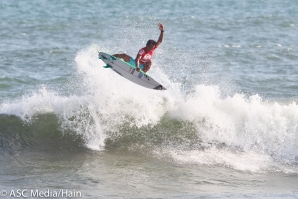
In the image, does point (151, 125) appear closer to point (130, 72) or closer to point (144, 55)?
point (130, 72)

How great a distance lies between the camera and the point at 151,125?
613 inches

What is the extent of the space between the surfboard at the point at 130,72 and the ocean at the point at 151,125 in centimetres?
70

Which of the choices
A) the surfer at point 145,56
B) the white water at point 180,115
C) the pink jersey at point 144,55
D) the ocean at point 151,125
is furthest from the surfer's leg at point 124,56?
the white water at point 180,115

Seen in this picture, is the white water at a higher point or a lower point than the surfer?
lower

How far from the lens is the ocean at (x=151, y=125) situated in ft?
40.1

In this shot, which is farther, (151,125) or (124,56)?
(151,125)

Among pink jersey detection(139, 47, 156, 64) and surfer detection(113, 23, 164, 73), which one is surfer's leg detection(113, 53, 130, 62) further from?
pink jersey detection(139, 47, 156, 64)

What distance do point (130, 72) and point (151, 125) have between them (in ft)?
5.25

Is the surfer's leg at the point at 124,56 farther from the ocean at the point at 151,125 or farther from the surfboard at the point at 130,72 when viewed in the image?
the ocean at the point at 151,125

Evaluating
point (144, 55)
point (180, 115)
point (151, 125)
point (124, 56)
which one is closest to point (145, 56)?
point (144, 55)

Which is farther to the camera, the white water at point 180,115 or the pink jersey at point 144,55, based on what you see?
the pink jersey at point 144,55

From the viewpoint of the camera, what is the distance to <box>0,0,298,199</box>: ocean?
40.1 ft

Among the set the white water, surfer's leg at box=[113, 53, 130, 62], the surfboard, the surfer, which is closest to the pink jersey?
the surfer

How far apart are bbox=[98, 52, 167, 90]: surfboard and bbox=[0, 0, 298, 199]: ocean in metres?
0.70
